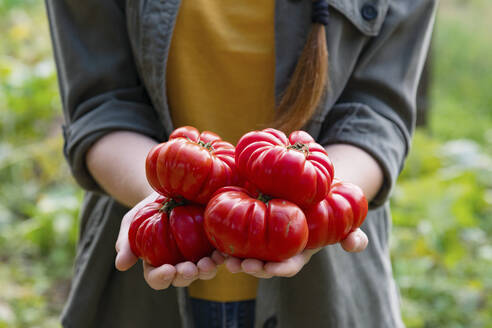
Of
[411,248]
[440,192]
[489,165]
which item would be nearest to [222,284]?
[411,248]

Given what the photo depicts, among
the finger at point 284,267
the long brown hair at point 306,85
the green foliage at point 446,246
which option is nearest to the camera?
the finger at point 284,267

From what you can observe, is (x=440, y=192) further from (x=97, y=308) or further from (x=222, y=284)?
(x=97, y=308)

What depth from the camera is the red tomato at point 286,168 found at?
2.81 feet

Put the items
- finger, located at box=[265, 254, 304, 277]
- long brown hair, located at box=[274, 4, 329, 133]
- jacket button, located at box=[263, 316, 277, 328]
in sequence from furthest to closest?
jacket button, located at box=[263, 316, 277, 328] → long brown hair, located at box=[274, 4, 329, 133] → finger, located at box=[265, 254, 304, 277]

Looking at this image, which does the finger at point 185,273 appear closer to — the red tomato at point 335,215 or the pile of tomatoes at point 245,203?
the pile of tomatoes at point 245,203

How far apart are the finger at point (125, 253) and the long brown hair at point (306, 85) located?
0.39 meters

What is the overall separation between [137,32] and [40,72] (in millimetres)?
2649

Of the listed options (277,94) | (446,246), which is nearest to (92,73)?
(277,94)

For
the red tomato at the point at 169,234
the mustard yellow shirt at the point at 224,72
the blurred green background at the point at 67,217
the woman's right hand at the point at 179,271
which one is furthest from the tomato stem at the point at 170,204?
the blurred green background at the point at 67,217

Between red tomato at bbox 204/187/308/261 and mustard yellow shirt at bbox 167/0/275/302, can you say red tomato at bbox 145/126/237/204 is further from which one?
mustard yellow shirt at bbox 167/0/275/302

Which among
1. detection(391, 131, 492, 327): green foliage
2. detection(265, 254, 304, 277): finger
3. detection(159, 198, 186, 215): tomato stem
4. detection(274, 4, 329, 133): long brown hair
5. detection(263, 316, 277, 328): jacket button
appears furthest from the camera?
detection(391, 131, 492, 327): green foliage

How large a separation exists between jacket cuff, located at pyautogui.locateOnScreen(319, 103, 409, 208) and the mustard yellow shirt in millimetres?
163

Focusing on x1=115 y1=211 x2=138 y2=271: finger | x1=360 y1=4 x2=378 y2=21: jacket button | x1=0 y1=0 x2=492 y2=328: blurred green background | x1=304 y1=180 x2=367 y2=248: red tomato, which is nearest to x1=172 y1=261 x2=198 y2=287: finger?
x1=115 y1=211 x2=138 y2=271: finger

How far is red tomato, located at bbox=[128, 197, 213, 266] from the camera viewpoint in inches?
35.0
